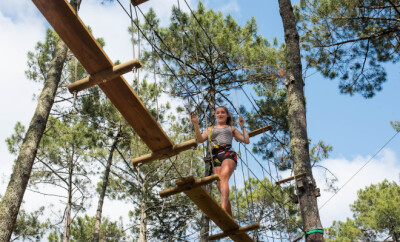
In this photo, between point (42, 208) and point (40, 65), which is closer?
point (40, 65)

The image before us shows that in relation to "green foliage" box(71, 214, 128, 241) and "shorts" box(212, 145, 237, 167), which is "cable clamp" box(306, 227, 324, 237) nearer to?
"shorts" box(212, 145, 237, 167)

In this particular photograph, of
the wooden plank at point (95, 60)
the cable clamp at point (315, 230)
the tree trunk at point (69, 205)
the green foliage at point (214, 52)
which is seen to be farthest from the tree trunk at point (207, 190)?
the tree trunk at point (69, 205)

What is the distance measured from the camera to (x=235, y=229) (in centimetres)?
324

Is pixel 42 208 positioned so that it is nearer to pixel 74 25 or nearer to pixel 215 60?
pixel 215 60

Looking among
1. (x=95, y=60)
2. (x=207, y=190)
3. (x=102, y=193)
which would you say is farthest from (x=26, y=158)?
Answer: (x=102, y=193)

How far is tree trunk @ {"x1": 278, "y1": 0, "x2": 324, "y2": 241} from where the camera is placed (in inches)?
122

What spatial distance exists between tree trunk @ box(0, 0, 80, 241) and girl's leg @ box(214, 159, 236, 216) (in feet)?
5.85

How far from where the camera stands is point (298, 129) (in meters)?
3.44

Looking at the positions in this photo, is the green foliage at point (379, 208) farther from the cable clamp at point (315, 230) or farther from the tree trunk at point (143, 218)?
the cable clamp at point (315, 230)

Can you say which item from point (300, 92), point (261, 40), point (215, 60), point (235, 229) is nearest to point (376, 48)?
point (261, 40)

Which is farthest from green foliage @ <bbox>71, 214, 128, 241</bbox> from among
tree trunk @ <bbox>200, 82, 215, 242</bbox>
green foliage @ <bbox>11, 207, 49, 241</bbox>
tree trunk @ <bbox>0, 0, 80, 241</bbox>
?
tree trunk @ <bbox>0, 0, 80, 241</bbox>

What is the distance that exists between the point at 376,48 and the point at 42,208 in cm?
808

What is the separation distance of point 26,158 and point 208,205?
1971 mm

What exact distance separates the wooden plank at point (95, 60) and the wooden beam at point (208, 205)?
300mm
